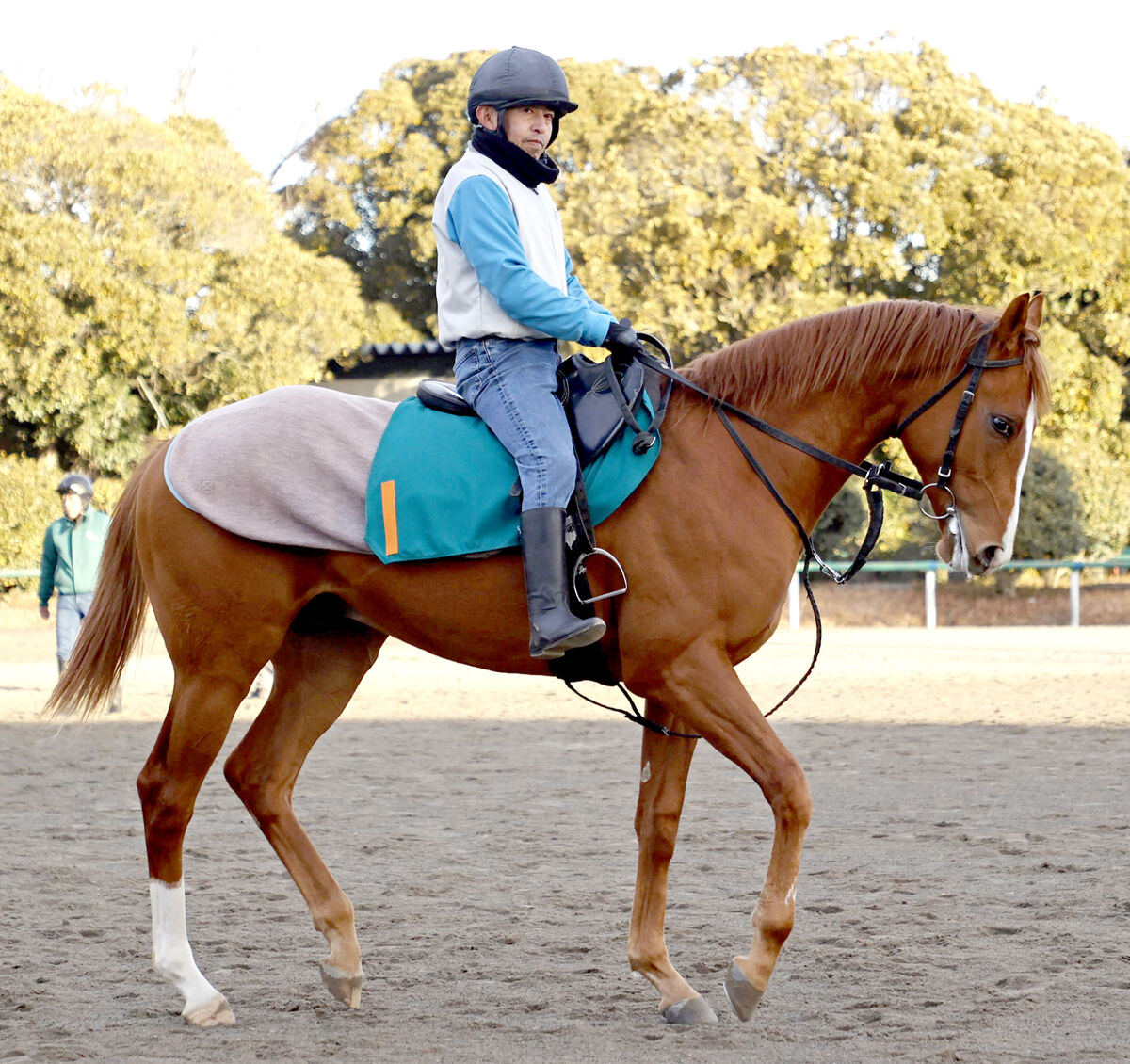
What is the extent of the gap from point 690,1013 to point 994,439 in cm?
183

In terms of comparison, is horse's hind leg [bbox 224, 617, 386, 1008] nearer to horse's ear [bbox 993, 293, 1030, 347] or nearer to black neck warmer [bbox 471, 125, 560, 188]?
black neck warmer [bbox 471, 125, 560, 188]

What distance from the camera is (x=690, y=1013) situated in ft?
12.4

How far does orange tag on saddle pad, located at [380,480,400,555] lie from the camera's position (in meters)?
3.95

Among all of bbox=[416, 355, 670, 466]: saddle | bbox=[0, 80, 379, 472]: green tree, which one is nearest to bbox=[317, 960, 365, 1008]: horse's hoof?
bbox=[416, 355, 670, 466]: saddle

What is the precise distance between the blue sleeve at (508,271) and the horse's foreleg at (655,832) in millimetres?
1166

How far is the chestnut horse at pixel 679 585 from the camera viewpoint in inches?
147

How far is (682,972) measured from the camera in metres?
4.18

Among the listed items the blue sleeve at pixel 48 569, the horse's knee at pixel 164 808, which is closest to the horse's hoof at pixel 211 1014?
the horse's knee at pixel 164 808

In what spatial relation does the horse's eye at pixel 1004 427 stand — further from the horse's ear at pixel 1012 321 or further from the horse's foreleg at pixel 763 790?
the horse's foreleg at pixel 763 790

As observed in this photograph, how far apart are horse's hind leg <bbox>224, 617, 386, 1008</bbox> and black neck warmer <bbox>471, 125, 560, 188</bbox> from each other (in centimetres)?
157

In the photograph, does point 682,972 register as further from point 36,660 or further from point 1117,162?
point 1117,162

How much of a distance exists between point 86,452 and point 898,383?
2178 cm

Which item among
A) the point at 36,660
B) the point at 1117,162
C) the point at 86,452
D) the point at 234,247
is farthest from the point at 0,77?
the point at 1117,162

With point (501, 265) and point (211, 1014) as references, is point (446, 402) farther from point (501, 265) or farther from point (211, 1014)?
point (211, 1014)
